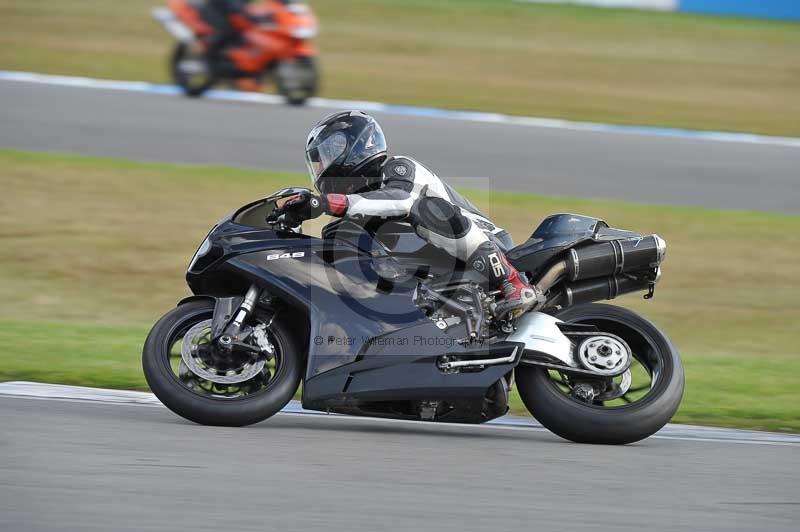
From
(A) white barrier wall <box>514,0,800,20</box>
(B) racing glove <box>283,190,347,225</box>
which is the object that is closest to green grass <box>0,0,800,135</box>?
(A) white barrier wall <box>514,0,800,20</box>

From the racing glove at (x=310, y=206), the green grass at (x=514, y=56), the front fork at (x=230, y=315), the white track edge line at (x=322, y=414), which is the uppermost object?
the green grass at (x=514, y=56)

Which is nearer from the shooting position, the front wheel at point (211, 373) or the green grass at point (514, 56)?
the front wheel at point (211, 373)

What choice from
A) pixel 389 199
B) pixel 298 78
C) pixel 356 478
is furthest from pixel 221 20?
pixel 356 478

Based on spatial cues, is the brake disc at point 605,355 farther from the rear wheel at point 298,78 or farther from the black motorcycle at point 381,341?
the rear wheel at point 298,78

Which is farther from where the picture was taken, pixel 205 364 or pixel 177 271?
pixel 177 271

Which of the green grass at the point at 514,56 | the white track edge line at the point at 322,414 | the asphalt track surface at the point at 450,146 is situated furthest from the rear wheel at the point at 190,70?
the white track edge line at the point at 322,414

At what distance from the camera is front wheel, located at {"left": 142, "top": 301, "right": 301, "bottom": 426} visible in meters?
5.48

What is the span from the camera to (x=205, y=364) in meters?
5.52

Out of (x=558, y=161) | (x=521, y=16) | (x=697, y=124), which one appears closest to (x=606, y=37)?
(x=521, y=16)

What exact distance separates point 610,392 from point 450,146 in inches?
362

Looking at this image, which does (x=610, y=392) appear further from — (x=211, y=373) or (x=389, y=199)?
(x=211, y=373)

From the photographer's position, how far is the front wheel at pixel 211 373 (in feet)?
A: 18.0

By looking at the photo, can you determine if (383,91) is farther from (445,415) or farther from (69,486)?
(69,486)

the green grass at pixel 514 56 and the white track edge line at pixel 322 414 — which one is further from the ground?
the green grass at pixel 514 56
